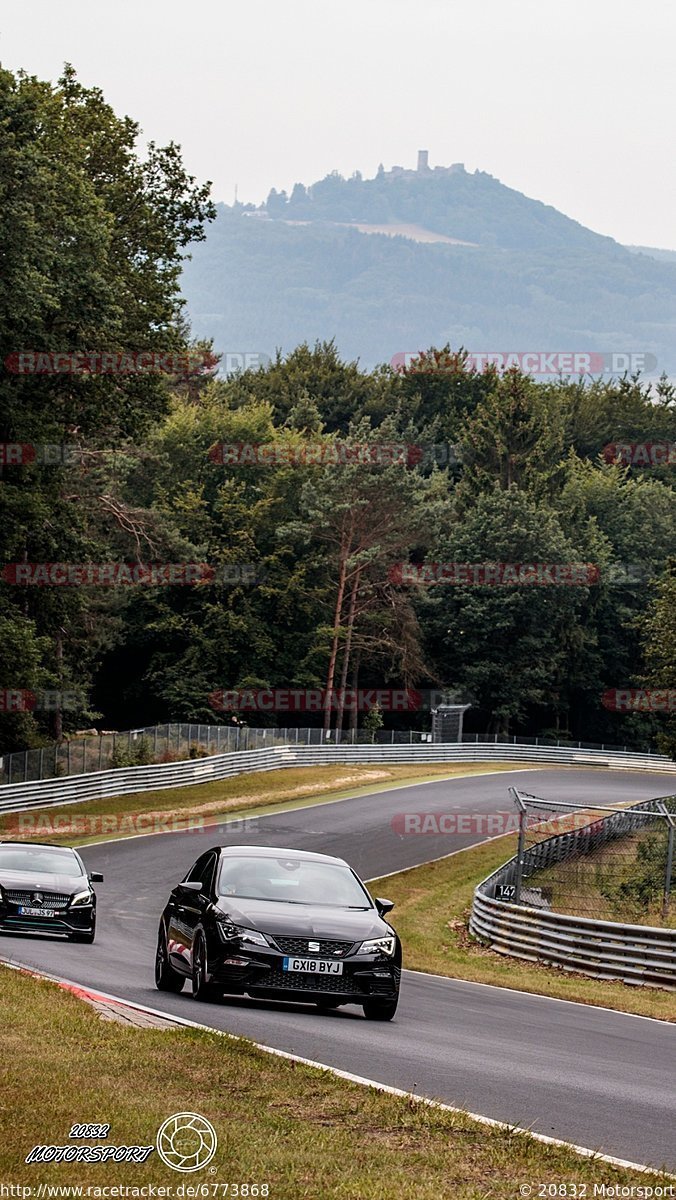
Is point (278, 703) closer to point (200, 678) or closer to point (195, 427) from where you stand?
point (200, 678)

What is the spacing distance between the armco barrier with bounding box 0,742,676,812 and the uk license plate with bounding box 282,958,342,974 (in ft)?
104

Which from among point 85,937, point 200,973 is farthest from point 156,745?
point 200,973

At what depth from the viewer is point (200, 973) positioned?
13.9 m

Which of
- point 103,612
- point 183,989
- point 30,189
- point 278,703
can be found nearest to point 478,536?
point 278,703

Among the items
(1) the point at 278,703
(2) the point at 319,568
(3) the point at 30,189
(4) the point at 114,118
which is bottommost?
(1) the point at 278,703

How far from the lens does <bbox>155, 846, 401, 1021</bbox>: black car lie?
13.6 meters

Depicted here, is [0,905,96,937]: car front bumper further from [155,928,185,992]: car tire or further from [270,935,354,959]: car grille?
[270,935,354,959]: car grille

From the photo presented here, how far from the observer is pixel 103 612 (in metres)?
72.0

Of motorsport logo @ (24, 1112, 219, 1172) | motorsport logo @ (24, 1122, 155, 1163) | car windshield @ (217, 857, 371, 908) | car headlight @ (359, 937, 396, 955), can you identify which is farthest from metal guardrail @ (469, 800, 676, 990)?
motorsport logo @ (24, 1122, 155, 1163)

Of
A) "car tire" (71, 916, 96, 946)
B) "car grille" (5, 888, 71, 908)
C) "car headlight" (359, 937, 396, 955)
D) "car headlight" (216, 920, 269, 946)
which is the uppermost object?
"car headlight" (216, 920, 269, 946)

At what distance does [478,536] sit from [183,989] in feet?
247

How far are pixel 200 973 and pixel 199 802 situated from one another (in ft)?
121

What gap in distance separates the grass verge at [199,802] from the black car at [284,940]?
26.5 m

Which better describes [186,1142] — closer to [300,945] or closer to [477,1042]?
[477,1042]
